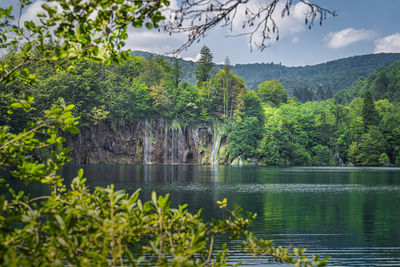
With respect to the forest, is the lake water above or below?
below

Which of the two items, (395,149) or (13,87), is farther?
(395,149)

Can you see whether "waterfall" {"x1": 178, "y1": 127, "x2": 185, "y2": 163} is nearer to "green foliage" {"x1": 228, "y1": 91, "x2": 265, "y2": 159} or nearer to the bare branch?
"green foliage" {"x1": 228, "y1": 91, "x2": 265, "y2": 159}

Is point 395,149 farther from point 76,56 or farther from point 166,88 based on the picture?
point 76,56

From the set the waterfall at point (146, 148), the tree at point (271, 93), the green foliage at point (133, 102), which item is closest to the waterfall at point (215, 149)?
the waterfall at point (146, 148)

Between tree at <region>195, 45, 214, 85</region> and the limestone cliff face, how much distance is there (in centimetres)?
1609

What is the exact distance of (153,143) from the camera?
73438 millimetres

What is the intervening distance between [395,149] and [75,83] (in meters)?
61.4

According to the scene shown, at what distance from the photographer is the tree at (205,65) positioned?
8812 cm

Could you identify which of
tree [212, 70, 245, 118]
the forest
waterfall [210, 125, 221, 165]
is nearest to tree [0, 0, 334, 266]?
the forest

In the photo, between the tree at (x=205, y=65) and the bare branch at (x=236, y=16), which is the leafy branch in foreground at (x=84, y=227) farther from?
the tree at (x=205, y=65)

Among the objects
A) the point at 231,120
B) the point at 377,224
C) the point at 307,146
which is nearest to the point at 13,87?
the point at 377,224

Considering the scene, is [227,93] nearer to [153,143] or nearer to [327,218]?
[153,143]

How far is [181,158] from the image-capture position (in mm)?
75375

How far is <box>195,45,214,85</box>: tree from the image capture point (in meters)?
88.1
